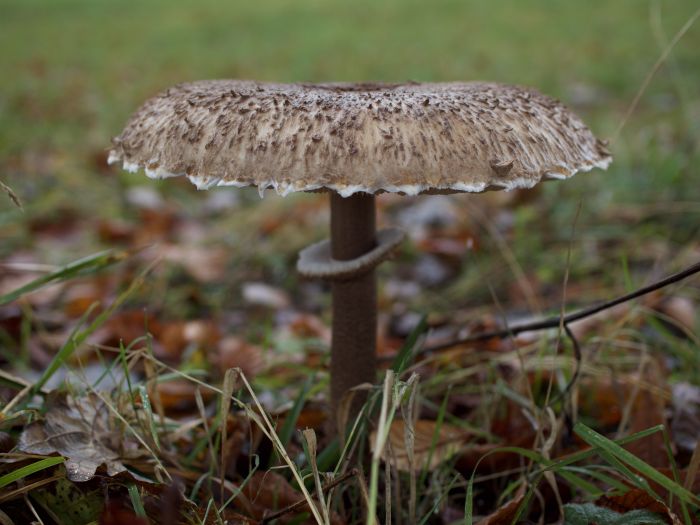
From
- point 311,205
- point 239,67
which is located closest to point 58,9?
point 239,67

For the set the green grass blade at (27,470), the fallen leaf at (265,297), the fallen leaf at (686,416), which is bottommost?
the fallen leaf at (265,297)

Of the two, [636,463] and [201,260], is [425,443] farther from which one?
[201,260]

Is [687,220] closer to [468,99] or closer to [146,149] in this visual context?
[468,99]

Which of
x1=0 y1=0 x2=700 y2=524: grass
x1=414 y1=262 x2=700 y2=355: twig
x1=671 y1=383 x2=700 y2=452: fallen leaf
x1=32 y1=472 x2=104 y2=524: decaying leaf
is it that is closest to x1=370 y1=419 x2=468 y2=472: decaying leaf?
x1=0 y1=0 x2=700 y2=524: grass

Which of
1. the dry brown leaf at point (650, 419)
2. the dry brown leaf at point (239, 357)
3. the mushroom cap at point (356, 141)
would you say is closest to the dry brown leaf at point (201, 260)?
the dry brown leaf at point (239, 357)

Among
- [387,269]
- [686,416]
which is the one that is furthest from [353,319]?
[387,269]

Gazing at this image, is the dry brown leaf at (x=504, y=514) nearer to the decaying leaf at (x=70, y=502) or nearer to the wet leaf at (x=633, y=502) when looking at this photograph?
the wet leaf at (x=633, y=502)
